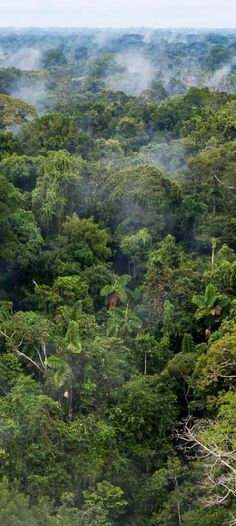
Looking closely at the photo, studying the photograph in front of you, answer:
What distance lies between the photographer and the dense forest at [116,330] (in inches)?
568

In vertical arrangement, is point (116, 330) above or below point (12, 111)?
below

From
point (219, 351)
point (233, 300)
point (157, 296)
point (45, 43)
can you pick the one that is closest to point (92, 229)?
point (157, 296)

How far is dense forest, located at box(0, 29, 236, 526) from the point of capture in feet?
47.4

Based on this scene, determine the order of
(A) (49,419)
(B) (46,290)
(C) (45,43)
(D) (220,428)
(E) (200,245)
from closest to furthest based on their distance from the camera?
(D) (220,428) < (A) (49,419) < (B) (46,290) < (E) (200,245) < (C) (45,43)

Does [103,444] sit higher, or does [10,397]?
[10,397]

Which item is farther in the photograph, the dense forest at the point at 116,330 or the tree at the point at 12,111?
the tree at the point at 12,111

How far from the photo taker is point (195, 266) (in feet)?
78.2

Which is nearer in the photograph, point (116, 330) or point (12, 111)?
point (116, 330)

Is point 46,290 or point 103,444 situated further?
point 46,290

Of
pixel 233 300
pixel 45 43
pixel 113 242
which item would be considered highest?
pixel 233 300

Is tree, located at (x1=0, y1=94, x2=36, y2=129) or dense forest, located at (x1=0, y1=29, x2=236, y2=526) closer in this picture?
dense forest, located at (x1=0, y1=29, x2=236, y2=526)

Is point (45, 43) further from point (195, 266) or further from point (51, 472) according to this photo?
point (51, 472)

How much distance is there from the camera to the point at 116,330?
19.3 meters

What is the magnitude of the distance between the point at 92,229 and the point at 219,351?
9.91m
